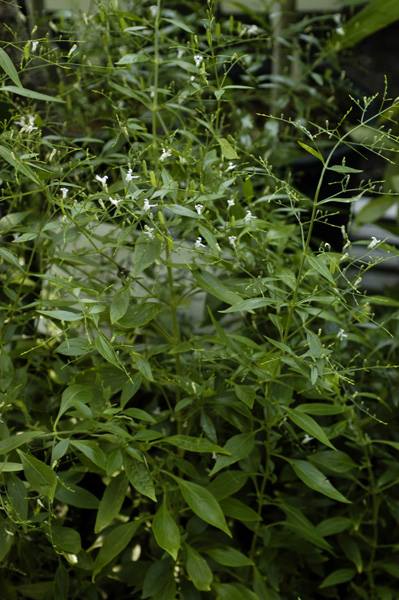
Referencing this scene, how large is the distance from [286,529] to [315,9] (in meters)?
1.62

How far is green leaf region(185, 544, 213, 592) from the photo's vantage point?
0.93m

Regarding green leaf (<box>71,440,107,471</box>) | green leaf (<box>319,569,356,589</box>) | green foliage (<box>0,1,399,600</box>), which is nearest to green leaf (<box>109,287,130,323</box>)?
green foliage (<box>0,1,399,600</box>)

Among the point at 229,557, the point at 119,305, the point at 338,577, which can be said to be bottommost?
the point at 338,577

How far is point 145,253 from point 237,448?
239 millimetres

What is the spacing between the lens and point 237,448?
3.14 ft

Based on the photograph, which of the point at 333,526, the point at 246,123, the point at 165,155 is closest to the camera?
the point at 165,155

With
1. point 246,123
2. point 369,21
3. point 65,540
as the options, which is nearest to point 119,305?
point 65,540

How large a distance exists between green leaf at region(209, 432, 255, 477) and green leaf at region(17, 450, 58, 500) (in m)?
0.18

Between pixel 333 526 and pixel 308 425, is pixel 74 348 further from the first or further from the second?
pixel 333 526

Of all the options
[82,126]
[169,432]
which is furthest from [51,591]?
[82,126]

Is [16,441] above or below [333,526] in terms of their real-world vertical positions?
above

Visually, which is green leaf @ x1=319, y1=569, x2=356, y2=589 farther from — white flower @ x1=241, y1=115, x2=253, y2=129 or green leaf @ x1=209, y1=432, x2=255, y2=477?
white flower @ x1=241, y1=115, x2=253, y2=129

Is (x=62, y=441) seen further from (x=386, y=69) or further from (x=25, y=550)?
(x=386, y=69)

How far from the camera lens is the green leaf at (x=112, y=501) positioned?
3.01ft
